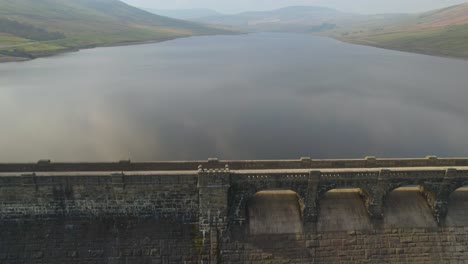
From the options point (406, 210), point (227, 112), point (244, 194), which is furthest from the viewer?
point (227, 112)

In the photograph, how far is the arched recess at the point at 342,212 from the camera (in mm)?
22859

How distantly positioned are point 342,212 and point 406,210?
471 cm

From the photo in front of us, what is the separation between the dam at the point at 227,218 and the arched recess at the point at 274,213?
0.24 feet

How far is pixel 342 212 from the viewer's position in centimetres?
2341

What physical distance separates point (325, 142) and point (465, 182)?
2898cm

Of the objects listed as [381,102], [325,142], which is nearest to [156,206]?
[325,142]

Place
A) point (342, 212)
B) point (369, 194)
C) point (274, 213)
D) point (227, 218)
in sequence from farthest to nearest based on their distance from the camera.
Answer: point (342, 212) < point (274, 213) < point (369, 194) < point (227, 218)

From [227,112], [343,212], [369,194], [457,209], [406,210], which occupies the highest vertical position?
[227,112]

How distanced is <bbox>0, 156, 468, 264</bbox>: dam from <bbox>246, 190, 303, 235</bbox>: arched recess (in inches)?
2.8

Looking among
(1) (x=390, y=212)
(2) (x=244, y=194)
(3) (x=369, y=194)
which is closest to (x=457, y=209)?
(1) (x=390, y=212)

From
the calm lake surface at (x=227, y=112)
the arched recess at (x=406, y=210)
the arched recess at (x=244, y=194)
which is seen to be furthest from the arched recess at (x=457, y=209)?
the calm lake surface at (x=227, y=112)

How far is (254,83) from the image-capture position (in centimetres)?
9344

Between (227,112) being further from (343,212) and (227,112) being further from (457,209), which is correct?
(457,209)

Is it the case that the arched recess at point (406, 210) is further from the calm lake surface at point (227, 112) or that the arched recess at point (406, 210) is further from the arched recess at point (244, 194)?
the calm lake surface at point (227, 112)
